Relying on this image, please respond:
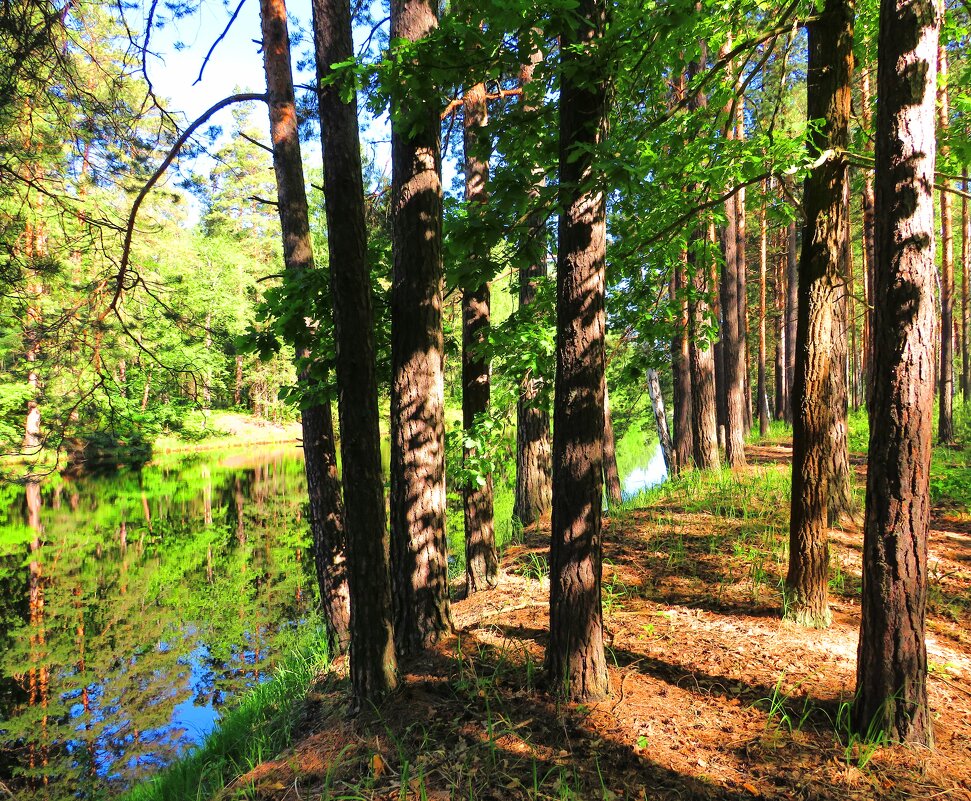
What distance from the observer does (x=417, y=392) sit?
4.45 metres

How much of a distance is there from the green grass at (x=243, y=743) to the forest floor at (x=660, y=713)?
0.27 meters

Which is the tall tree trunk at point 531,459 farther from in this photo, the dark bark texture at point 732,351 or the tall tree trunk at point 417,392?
the dark bark texture at point 732,351

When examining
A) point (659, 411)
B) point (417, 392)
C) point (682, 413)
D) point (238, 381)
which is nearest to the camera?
point (417, 392)

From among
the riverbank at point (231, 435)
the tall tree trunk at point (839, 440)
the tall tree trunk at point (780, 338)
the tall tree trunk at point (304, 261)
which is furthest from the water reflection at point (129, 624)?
the tall tree trunk at point (780, 338)

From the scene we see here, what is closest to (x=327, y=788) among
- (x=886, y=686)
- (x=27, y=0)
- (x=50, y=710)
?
(x=886, y=686)

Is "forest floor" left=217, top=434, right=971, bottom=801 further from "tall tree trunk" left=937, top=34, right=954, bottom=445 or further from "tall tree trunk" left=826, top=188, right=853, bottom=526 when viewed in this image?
"tall tree trunk" left=937, top=34, right=954, bottom=445

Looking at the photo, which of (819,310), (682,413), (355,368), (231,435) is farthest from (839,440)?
(231,435)

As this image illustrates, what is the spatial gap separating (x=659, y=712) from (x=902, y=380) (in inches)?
92.8

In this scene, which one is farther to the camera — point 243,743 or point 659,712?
point 243,743

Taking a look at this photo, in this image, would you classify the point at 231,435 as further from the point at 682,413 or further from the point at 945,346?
the point at 945,346

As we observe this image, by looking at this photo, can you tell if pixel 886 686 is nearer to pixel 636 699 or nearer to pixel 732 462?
pixel 636 699

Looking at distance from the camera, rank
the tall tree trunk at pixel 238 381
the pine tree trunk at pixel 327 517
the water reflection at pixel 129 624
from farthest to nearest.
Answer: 1. the tall tree trunk at pixel 238 381
2. the pine tree trunk at pixel 327 517
3. the water reflection at pixel 129 624

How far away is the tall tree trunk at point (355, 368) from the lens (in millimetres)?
3717

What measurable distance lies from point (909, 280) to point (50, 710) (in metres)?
9.60
